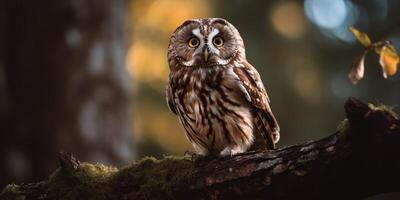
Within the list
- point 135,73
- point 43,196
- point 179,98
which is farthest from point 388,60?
point 135,73

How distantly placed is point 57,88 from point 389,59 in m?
3.57

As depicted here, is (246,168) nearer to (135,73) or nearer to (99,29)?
(99,29)

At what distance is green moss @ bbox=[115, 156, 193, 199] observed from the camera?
3.85 m

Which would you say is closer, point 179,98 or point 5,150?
point 179,98

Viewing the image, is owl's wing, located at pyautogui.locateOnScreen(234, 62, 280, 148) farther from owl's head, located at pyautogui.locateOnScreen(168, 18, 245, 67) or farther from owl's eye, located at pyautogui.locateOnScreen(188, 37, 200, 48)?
owl's eye, located at pyautogui.locateOnScreen(188, 37, 200, 48)

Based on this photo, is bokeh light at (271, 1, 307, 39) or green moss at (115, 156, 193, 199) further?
bokeh light at (271, 1, 307, 39)

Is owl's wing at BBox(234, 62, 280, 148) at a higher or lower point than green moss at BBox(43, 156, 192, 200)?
higher

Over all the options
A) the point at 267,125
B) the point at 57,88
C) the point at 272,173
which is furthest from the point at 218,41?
the point at 57,88

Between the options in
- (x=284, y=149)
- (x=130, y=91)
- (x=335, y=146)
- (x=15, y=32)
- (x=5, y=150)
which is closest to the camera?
(x=335, y=146)

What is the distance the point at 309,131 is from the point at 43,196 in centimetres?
831

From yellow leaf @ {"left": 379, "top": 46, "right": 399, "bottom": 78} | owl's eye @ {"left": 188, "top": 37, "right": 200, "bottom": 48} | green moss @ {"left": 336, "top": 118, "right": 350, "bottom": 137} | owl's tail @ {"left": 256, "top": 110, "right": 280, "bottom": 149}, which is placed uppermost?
owl's eye @ {"left": 188, "top": 37, "right": 200, "bottom": 48}

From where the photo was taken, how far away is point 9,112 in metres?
6.31

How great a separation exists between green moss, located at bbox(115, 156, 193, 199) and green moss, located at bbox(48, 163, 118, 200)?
0.30 feet

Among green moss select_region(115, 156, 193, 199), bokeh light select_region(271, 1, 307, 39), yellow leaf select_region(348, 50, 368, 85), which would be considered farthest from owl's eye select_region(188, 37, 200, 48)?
bokeh light select_region(271, 1, 307, 39)
